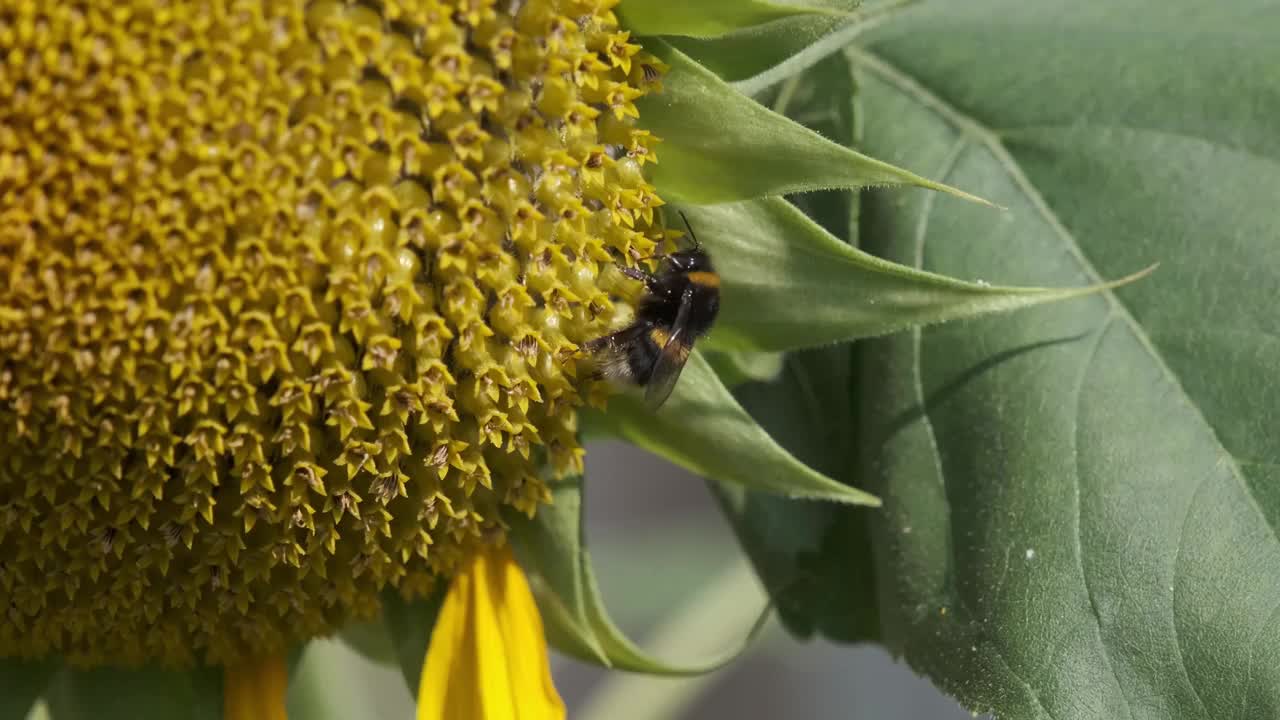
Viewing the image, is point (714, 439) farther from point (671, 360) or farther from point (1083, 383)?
point (1083, 383)

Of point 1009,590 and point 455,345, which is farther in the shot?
point 1009,590

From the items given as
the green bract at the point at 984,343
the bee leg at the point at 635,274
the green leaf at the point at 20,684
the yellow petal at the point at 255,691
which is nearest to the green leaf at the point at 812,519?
the green bract at the point at 984,343

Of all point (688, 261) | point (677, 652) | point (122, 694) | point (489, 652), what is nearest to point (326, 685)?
point (122, 694)

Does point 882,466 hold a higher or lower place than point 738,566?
higher

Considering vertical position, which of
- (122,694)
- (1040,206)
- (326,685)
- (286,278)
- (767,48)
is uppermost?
(767,48)

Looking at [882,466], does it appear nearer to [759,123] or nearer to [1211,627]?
[1211,627]

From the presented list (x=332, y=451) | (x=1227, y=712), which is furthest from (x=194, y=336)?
(x=1227, y=712)

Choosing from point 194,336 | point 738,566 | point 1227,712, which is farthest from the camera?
point 738,566
